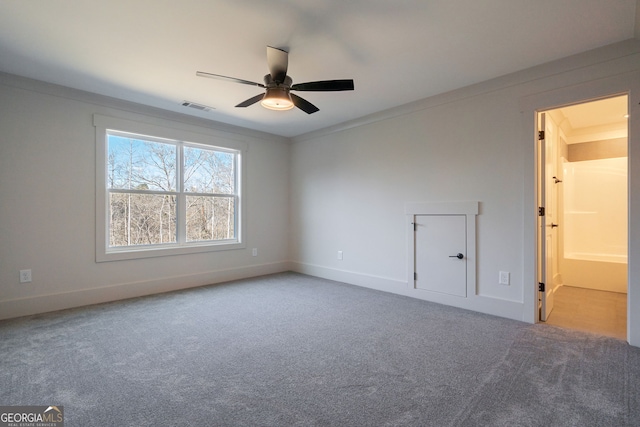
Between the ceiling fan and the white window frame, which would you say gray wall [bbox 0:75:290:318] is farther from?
the ceiling fan

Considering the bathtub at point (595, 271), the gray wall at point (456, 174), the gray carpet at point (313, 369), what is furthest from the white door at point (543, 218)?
the bathtub at point (595, 271)

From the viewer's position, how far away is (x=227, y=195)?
5004mm

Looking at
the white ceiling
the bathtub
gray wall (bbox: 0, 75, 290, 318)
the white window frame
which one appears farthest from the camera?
the bathtub

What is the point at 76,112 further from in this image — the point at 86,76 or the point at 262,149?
the point at 262,149

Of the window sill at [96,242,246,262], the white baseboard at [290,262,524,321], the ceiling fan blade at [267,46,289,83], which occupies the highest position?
the ceiling fan blade at [267,46,289,83]

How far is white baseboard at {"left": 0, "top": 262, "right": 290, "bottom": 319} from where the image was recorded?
323cm

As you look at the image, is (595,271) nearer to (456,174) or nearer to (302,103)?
(456,174)

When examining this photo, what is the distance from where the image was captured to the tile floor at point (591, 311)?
114 inches

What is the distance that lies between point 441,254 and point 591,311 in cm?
170

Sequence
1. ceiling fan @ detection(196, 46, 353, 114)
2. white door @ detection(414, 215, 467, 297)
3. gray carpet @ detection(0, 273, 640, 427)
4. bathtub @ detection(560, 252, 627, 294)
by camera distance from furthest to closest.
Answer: bathtub @ detection(560, 252, 627, 294)
white door @ detection(414, 215, 467, 297)
ceiling fan @ detection(196, 46, 353, 114)
gray carpet @ detection(0, 273, 640, 427)

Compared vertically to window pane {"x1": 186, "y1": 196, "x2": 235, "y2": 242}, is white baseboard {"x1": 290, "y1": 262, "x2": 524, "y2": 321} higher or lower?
lower

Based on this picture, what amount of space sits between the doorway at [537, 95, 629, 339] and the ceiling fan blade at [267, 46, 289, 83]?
125 inches

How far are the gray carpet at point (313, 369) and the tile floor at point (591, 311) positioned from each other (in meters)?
0.30

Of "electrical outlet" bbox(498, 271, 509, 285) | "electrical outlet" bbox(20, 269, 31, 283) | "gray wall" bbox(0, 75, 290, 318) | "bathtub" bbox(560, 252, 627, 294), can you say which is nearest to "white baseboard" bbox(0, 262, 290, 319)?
"gray wall" bbox(0, 75, 290, 318)
